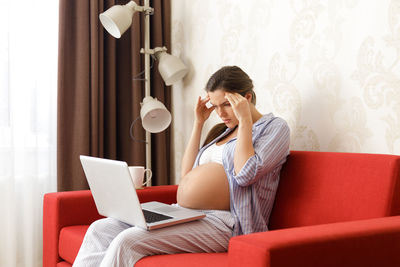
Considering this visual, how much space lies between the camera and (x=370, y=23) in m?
1.67

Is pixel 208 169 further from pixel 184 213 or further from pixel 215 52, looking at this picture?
pixel 215 52

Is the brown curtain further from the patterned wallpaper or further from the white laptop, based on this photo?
the white laptop

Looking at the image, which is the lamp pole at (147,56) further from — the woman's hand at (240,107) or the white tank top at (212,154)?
the woman's hand at (240,107)

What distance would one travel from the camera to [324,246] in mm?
1077

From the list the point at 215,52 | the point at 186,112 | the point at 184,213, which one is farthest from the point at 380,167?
the point at 186,112

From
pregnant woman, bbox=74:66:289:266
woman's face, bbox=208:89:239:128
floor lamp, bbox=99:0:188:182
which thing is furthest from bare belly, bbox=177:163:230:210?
floor lamp, bbox=99:0:188:182

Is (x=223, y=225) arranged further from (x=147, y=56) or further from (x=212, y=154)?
(x=147, y=56)

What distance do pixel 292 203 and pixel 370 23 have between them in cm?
75

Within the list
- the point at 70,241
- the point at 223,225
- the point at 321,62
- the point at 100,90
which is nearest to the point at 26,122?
the point at 100,90

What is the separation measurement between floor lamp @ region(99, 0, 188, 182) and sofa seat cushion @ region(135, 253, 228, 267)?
46.2 inches

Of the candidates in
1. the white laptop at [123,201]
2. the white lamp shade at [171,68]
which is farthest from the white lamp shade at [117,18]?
the white laptop at [123,201]

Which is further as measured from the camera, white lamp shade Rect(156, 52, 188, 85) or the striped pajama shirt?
white lamp shade Rect(156, 52, 188, 85)

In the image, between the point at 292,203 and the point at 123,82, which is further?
the point at 123,82

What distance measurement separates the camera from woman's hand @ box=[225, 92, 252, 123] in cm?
164
